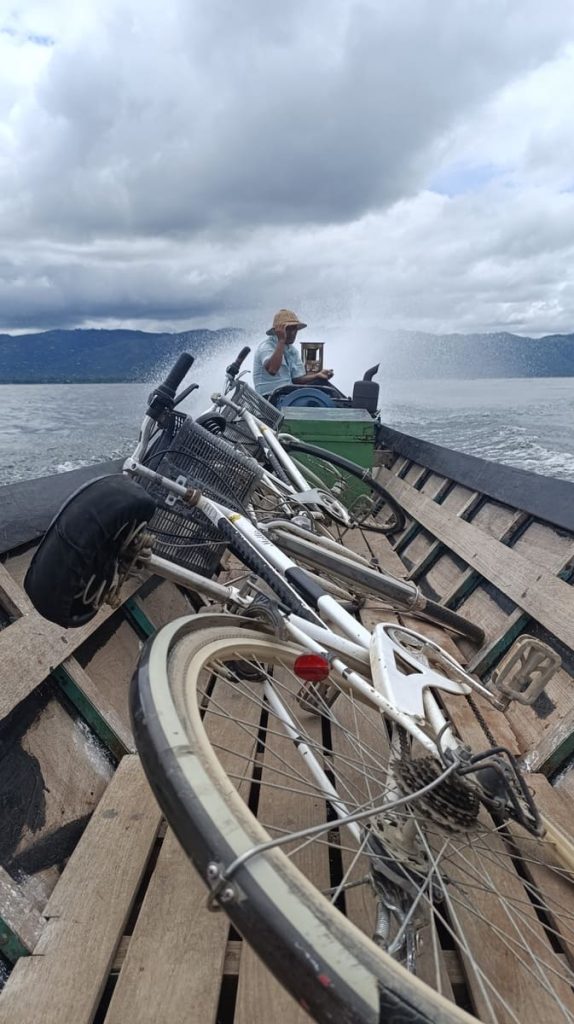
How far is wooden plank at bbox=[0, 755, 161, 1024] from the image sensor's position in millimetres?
1381

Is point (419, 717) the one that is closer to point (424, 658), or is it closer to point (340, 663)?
point (340, 663)

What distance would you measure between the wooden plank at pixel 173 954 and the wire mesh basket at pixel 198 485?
4.18 feet

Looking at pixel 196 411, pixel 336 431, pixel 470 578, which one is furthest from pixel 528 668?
pixel 196 411

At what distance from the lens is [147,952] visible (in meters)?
1.51

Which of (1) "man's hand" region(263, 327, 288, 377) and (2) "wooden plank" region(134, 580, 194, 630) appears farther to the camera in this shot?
(1) "man's hand" region(263, 327, 288, 377)

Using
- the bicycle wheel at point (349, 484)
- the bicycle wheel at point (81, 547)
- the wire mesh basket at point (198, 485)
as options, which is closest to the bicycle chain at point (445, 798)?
the bicycle wheel at point (81, 547)

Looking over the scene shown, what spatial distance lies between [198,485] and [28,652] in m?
1.03

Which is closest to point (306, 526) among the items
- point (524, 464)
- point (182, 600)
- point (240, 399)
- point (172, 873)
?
point (182, 600)

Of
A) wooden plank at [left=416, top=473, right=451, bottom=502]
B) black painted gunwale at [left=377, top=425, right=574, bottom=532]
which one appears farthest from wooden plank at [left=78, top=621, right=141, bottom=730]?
wooden plank at [left=416, top=473, right=451, bottom=502]

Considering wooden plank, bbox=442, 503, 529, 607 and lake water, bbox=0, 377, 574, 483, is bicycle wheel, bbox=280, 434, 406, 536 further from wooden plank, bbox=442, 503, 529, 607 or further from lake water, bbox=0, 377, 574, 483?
lake water, bbox=0, 377, 574, 483

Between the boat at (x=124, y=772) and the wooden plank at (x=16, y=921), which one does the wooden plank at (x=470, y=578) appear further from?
the wooden plank at (x=16, y=921)

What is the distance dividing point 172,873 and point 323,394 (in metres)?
6.44

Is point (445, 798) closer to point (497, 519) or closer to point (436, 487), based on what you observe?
point (497, 519)

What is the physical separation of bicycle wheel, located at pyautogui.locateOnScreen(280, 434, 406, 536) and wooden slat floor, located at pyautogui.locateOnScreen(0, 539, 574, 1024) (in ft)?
11.3
